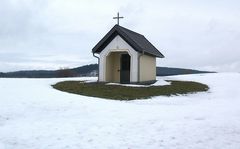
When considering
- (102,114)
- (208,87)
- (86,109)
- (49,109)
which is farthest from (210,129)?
(208,87)

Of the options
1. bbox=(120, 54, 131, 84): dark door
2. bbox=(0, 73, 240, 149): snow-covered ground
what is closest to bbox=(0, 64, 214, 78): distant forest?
bbox=(120, 54, 131, 84): dark door

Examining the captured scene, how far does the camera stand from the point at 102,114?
47.2 feet

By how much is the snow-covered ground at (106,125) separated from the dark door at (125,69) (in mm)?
11215

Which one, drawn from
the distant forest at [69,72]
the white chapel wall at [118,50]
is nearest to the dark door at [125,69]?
the white chapel wall at [118,50]

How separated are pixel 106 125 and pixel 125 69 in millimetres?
17783

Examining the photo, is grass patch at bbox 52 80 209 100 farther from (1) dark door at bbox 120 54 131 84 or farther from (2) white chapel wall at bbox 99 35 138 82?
(1) dark door at bbox 120 54 131 84

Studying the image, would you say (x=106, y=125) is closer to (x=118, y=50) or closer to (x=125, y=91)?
(x=125, y=91)

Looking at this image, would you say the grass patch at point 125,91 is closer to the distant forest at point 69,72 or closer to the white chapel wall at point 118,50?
the white chapel wall at point 118,50

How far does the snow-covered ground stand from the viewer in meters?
10.1

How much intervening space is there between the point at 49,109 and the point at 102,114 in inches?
90.9

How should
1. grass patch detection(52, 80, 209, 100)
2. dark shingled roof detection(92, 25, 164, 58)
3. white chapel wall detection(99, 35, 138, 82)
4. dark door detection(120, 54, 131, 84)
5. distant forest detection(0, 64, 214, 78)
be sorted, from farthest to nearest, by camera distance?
distant forest detection(0, 64, 214, 78), dark door detection(120, 54, 131, 84), white chapel wall detection(99, 35, 138, 82), dark shingled roof detection(92, 25, 164, 58), grass patch detection(52, 80, 209, 100)

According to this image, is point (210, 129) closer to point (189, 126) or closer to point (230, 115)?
point (189, 126)

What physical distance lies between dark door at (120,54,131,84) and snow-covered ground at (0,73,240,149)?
11.2 meters

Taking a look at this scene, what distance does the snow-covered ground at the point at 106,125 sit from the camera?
1007cm
